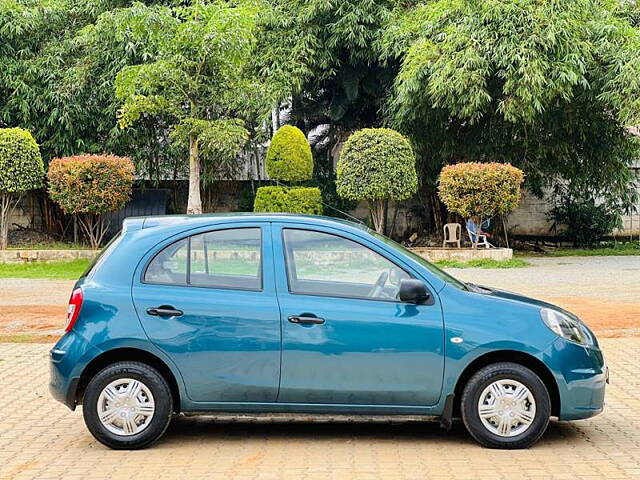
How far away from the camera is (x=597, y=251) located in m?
24.0

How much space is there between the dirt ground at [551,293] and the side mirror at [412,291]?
18.6ft

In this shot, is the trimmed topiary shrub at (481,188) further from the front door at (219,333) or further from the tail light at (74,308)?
the tail light at (74,308)

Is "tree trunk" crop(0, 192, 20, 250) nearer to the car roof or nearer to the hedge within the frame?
the hedge

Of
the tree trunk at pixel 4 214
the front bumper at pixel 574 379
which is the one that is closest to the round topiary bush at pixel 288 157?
the tree trunk at pixel 4 214

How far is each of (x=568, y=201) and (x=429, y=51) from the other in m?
7.81

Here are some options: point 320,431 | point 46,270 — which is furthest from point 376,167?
point 320,431

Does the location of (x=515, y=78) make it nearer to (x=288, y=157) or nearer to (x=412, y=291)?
(x=288, y=157)

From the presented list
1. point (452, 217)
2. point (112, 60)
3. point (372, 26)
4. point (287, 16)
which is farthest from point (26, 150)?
point (452, 217)

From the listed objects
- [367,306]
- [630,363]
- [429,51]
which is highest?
[429,51]

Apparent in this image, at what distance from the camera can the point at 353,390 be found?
6.03 m

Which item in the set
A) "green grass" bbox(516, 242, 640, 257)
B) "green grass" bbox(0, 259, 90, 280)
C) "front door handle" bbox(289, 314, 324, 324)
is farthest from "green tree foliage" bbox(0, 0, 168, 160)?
"front door handle" bbox(289, 314, 324, 324)

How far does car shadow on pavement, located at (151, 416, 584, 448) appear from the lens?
255 inches

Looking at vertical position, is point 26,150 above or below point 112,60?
below

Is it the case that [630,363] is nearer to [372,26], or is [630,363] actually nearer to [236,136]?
[236,136]
